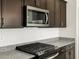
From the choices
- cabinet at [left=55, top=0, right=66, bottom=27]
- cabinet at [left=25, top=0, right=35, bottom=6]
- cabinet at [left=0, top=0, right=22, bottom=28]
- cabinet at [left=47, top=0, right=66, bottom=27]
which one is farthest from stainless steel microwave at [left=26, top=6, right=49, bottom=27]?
cabinet at [left=55, top=0, right=66, bottom=27]

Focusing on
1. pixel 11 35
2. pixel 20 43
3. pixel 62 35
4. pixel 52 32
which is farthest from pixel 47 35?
pixel 11 35

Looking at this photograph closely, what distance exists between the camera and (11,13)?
5.68ft

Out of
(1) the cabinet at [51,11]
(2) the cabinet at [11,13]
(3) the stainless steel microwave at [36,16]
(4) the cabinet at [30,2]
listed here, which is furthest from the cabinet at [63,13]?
(2) the cabinet at [11,13]

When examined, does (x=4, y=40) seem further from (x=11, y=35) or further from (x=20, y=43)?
(x=20, y=43)

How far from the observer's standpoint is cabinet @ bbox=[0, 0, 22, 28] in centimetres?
160

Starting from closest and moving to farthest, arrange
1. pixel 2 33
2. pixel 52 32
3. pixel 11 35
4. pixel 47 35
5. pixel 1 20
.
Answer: pixel 1 20, pixel 2 33, pixel 11 35, pixel 47 35, pixel 52 32

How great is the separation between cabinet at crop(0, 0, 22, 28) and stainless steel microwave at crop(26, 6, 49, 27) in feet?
0.62

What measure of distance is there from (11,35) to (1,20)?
68 centimetres

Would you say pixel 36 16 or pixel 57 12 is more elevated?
pixel 57 12

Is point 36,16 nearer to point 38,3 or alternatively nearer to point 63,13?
point 38,3

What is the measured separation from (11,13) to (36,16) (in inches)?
25.4

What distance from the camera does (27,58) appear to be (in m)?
1.62

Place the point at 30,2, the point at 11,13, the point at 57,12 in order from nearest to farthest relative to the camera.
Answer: the point at 11,13 → the point at 30,2 → the point at 57,12

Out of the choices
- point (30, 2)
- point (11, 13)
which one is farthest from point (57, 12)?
point (11, 13)
